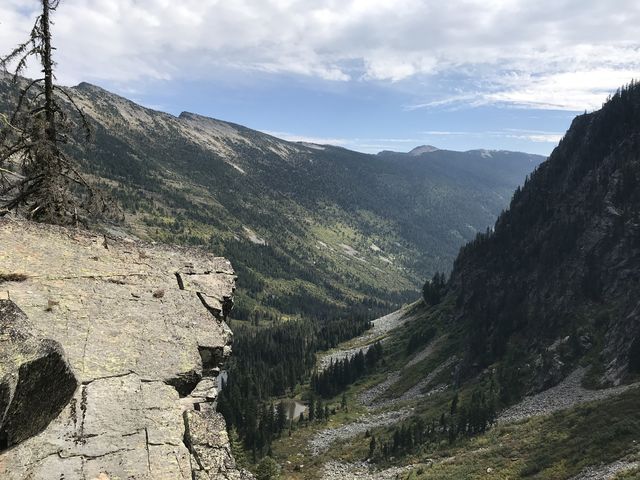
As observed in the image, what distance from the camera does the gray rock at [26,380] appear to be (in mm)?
9555

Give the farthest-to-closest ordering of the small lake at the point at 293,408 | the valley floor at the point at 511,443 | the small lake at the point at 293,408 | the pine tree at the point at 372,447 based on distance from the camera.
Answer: the small lake at the point at 293,408
the small lake at the point at 293,408
the pine tree at the point at 372,447
the valley floor at the point at 511,443

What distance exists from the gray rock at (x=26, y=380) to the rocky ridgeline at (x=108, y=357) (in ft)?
0.09

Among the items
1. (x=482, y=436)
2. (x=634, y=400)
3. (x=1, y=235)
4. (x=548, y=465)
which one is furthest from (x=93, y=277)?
(x=482, y=436)

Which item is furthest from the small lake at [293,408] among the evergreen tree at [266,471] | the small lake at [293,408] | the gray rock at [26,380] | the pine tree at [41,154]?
the gray rock at [26,380]

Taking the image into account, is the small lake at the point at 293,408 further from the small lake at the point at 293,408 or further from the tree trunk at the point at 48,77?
the tree trunk at the point at 48,77

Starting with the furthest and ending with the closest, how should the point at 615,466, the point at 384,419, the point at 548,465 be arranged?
the point at 384,419 → the point at 548,465 → the point at 615,466

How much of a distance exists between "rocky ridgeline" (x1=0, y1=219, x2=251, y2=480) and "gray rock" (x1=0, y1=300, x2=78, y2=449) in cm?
3

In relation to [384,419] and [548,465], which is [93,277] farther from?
[384,419]

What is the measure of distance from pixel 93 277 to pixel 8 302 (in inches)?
194

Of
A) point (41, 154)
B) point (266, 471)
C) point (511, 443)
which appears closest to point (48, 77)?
point (41, 154)

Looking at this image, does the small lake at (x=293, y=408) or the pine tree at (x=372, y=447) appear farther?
the small lake at (x=293, y=408)

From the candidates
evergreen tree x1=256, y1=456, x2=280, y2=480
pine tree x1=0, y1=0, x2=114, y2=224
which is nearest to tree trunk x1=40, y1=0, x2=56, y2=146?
pine tree x1=0, y1=0, x2=114, y2=224

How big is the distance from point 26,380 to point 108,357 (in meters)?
3.68

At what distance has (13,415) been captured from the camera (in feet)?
32.1
